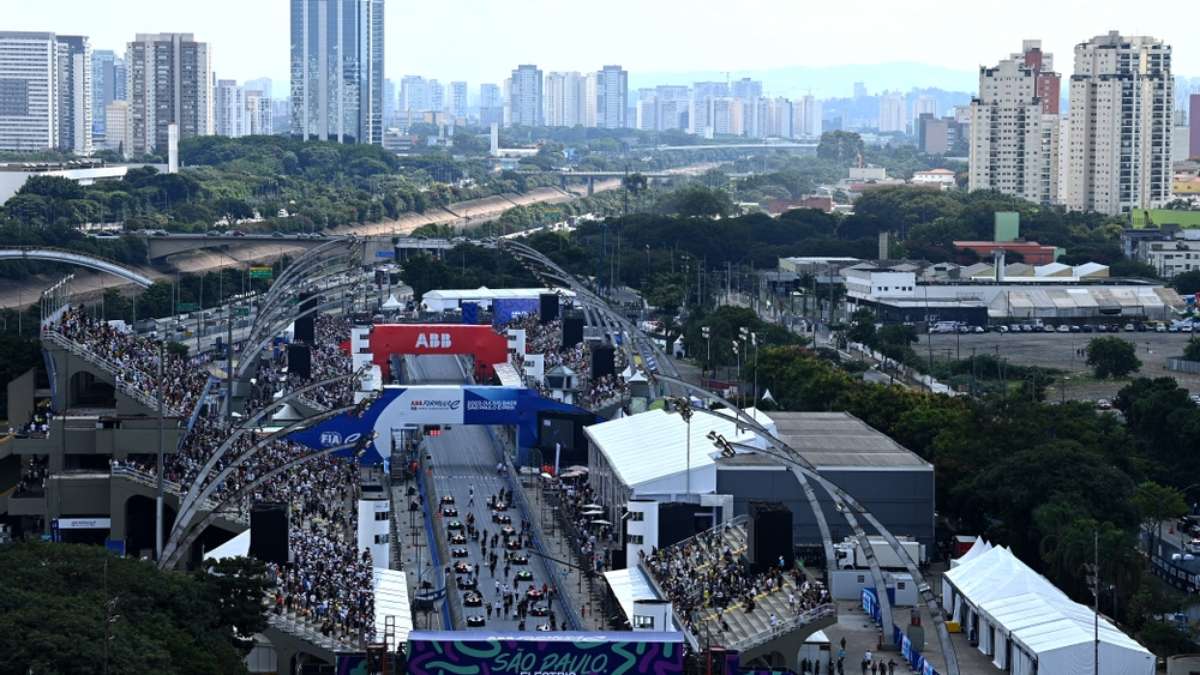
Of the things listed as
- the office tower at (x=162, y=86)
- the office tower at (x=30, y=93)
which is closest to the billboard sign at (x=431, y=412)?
the office tower at (x=162, y=86)

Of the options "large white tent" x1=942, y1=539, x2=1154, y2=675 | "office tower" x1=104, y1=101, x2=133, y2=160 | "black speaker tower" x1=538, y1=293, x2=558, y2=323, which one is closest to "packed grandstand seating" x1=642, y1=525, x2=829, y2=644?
"large white tent" x1=942, y1=539, x2=1154, y2=675

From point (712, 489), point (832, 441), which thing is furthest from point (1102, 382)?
point (712, 489)

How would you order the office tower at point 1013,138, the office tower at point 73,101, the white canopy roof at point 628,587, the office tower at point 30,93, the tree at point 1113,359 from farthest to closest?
the office tower at point 73,101 → the office tower at point 30,93 → the office tower at point 1013,138 → the tree at point 1113,359 → the white canopy roof at point 628,587

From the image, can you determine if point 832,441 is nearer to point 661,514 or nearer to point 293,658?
point 661,514

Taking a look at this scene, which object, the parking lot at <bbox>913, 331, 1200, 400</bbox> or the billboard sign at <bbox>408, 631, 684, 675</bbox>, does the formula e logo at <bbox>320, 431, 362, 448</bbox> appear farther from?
the parking lot at <bbox>913, 331, 1200, 400</bbox>

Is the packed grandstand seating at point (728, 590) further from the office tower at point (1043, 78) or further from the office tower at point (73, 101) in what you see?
the office tower at point (73, 101)

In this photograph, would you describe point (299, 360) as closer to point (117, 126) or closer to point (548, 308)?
point (548, 308)
